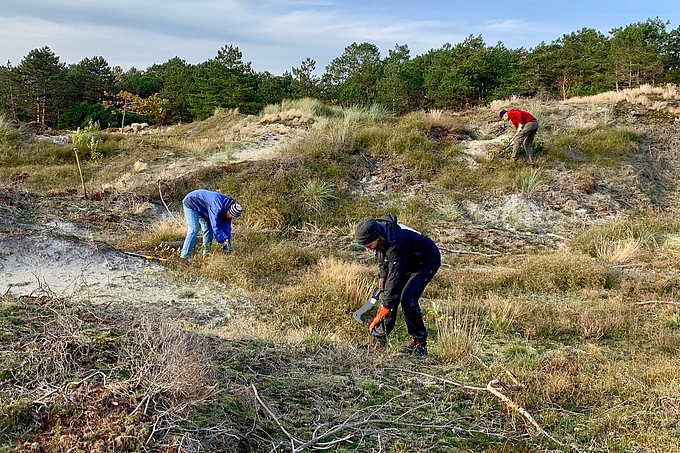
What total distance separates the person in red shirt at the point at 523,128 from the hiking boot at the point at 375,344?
27.6 ft

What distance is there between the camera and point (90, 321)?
3.99 meters

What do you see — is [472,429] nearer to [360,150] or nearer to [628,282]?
[628,282]

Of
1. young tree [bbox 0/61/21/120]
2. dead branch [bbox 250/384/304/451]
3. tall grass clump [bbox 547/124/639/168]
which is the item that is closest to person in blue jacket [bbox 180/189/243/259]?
dead branch [bbox 250/384/304/451]

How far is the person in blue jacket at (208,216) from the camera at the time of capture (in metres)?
7.12

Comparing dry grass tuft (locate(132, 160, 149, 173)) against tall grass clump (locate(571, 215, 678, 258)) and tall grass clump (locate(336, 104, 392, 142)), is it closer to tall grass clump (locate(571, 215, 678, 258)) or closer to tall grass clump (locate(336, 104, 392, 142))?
→ tall grass clump (locate(336, 104, 392, 142))

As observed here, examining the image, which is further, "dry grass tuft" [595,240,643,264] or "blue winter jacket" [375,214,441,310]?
"dry grass tuft" [595,240,643,264]

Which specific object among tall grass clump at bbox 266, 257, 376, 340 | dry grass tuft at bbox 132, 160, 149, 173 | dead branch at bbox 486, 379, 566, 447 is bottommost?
dead branch at bbox 486, 379, 566, 447

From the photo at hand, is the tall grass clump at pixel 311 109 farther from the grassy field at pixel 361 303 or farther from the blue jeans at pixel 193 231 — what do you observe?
the blue jeans at pixel 193 231

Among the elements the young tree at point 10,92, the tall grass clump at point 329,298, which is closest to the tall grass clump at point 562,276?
the tall grass clump at point 329,298

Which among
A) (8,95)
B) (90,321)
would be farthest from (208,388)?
(8,95)

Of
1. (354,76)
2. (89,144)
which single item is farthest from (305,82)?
(89,144)

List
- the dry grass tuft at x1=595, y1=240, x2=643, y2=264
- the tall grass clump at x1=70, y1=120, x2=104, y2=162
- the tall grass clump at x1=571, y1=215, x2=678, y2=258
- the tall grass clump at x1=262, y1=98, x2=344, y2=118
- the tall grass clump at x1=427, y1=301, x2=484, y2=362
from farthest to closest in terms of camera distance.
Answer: the tall grass clump at x1=262, y1=98, x2=344, y2=118 → the tall grass clump at x1=70, y1=120, x2=104, y2=162 → the tall grass clump at x1=571, y1=215, x2=678, y2=258 → the dry grass tuft at x1=595, y1=240, x2=643, y2=264 → the tall grass clump at x1=427, y1=301, x2=484, y2=362

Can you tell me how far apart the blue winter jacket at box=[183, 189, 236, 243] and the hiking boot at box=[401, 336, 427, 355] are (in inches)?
130

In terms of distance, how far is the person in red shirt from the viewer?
11984 mm
